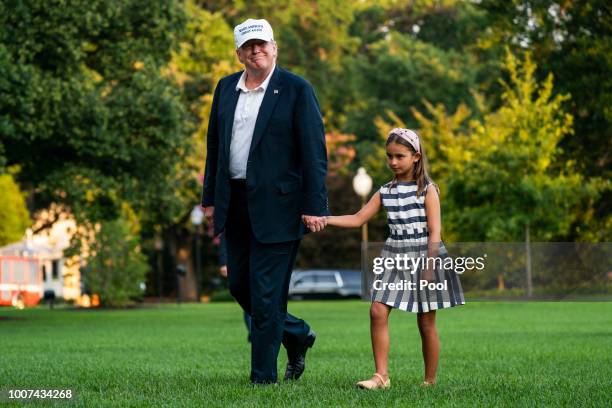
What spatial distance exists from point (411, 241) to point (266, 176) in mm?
1034

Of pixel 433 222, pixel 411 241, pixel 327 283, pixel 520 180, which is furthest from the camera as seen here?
pixel 327 283

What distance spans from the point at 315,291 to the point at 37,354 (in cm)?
4042

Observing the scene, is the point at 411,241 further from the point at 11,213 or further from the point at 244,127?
the point at 11,213

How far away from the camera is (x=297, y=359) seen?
9227 millimetres

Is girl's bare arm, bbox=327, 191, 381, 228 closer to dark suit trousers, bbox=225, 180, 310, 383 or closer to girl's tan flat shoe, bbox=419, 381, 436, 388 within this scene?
dark suit trousers, bbox=225, 180, 310, 383

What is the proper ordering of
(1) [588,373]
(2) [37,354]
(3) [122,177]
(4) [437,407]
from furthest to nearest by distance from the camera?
(3) [122,177], (2) [37,354], (1) [588,373], (4) [437,407]

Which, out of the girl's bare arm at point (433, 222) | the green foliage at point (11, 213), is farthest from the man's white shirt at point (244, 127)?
the green foliage at point (11, 213)

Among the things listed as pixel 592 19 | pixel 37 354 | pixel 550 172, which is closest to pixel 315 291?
pixel 550 172

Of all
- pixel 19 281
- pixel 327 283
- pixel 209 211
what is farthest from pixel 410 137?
pixel 19 281

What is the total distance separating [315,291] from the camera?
5444cm

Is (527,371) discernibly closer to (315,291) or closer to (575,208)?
(575,208)

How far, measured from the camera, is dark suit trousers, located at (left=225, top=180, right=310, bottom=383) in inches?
339

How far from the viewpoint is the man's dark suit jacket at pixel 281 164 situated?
8.46 metres

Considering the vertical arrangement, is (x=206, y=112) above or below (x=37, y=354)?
above
